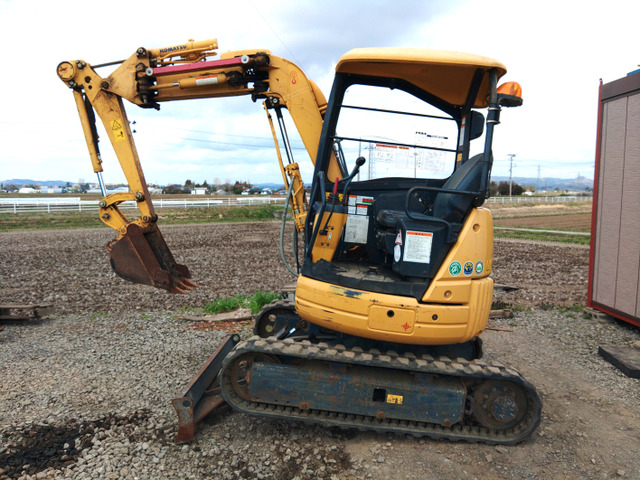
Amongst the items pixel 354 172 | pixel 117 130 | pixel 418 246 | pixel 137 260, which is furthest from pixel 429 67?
pixel 137 260

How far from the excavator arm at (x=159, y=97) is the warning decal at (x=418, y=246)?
1.58 m

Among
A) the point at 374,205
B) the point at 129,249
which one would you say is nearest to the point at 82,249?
the point at 129,249

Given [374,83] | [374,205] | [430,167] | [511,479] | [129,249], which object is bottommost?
[511,479]

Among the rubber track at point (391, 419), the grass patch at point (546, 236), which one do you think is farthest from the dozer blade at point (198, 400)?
the grass patch at point (546, 236)

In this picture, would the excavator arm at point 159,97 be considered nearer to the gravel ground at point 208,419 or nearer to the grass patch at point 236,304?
the gravel ground at point 208,419

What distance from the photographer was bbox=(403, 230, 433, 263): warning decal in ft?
13.0

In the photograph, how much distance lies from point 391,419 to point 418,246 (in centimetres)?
172

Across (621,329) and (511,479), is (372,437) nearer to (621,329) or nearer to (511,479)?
(511,479)

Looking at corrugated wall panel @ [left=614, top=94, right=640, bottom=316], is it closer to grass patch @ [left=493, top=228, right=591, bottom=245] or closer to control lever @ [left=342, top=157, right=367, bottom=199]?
control lever @ [left=342, top=157, right=367, bottom=199]

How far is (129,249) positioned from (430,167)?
386cm

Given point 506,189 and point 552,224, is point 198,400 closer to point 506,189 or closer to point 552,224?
point 552,224

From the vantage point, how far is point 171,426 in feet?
13.9

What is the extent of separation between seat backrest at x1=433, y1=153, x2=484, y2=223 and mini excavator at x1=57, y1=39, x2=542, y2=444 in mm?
12

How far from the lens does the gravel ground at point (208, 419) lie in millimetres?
3707
